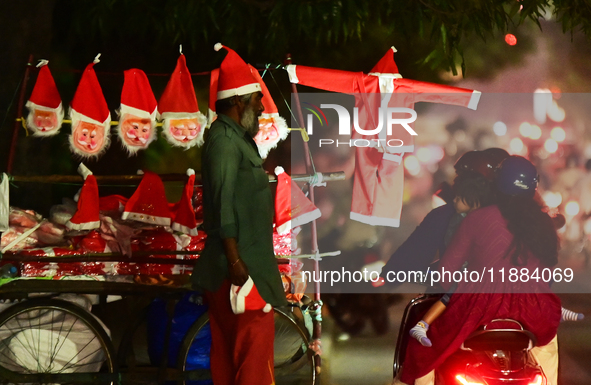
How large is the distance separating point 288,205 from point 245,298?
112cm

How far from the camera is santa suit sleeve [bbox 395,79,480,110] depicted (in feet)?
14.1

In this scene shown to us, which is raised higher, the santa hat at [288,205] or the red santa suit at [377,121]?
the red santa suit at [377,121]

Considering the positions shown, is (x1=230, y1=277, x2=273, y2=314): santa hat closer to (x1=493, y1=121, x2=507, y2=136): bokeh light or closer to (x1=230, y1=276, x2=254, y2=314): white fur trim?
(x1=230, y1=276, x2=254, y2=314): white fur trim

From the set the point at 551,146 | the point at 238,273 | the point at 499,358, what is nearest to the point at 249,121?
the point at 238,273

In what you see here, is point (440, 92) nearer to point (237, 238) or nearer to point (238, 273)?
point (237, 238)

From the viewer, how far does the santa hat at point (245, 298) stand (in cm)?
302

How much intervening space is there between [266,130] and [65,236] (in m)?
1.56

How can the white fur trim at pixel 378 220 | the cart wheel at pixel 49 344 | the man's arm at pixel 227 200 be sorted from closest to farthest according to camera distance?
the man's arm at pixel 227 200
the cart wheel at pixel 49 344
the white fur trim at pixel 378 220

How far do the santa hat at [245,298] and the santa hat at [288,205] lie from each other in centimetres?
99

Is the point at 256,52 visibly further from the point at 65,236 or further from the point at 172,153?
the point at 65,236

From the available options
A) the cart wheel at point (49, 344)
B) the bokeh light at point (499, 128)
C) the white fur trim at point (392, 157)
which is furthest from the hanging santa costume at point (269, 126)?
the bokeh light at point (499, 128)

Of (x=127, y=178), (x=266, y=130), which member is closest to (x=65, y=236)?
(x=127, y=178)

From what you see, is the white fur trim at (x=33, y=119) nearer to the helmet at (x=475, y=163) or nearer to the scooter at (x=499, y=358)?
the helmet at (x=475, y=163)

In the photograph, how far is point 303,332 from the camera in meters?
3.96
